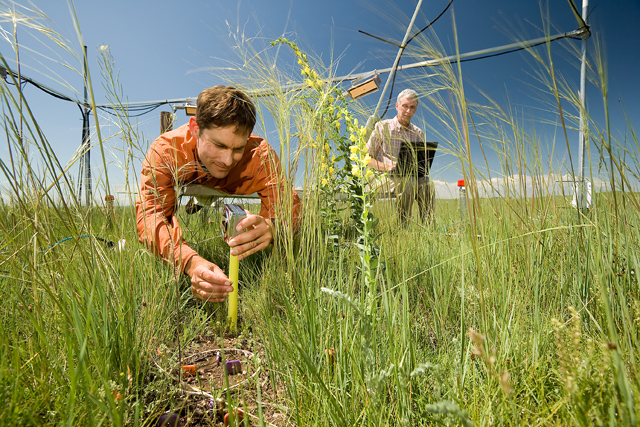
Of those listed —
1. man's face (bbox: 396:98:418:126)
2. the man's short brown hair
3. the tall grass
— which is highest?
man's face (bbox: 396:98:418:126)

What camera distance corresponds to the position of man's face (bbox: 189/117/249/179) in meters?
1.86

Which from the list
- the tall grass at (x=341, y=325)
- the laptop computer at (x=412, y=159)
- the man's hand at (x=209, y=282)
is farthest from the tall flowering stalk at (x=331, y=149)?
the laptop computer at (x=412, y=159)

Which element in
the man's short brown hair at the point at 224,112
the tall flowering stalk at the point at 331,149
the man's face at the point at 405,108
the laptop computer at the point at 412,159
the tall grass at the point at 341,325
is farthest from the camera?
the man's face at the point at 405,108

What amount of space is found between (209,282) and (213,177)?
3.76 feet

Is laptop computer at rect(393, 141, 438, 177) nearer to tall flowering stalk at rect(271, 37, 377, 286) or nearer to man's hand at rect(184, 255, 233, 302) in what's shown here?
tall flowering stalk at rect(271, 37, 377, 286)

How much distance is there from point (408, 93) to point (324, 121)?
3.90 metres

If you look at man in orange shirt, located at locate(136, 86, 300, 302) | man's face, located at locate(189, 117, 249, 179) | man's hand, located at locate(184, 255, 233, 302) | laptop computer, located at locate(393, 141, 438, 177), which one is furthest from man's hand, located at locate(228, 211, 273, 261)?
laptop computer, located at locate(393, 141, 438, 177)

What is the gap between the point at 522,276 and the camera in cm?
133

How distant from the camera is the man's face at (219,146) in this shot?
186cm

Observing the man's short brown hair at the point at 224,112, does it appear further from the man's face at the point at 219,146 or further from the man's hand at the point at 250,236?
the man's hand at the point at 250,236

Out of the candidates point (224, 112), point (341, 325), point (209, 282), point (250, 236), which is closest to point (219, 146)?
point (224, 112)

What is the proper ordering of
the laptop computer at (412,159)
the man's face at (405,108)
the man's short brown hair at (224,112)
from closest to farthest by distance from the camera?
the man's short brown hair at (224,112)
the laptop computer at (412,159)
the man's face at (405,108)

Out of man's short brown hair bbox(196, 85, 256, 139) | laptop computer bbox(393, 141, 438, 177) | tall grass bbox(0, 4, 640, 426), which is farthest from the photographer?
laptop computer bbox(393, 141, 438, 177)

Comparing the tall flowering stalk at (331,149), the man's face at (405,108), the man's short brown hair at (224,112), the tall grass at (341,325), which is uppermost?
the man's face at (405,108)
